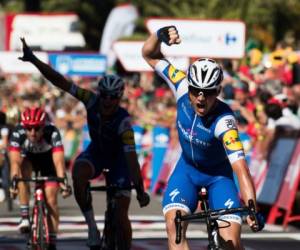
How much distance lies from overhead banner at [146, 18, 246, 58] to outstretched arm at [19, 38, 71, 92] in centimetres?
1116

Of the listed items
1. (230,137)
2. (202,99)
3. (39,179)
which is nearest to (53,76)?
(39,179)

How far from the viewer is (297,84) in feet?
67.0

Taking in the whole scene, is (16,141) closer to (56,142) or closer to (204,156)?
(56,142)

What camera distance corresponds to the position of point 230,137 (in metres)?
9.95

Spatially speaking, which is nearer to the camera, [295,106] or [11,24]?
[295,106]

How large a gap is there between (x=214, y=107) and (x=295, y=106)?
9.56 m

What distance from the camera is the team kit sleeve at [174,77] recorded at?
10.6 metres

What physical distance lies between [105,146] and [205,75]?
10.9ft

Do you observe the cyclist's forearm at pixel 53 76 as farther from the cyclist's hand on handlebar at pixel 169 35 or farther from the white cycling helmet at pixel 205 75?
the white cycling helmet at pixel 205 75

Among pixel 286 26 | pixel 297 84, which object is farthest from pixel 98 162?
pixel 286 26

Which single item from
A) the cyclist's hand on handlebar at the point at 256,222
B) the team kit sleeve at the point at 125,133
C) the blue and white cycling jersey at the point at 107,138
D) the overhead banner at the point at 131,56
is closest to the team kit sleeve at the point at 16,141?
the blue and white cycling jersey at the point at 107,138

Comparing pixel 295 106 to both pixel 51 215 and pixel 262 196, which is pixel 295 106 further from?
pixel 51 215

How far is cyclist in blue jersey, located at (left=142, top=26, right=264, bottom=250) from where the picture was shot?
9.86m

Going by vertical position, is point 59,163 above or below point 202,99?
below
